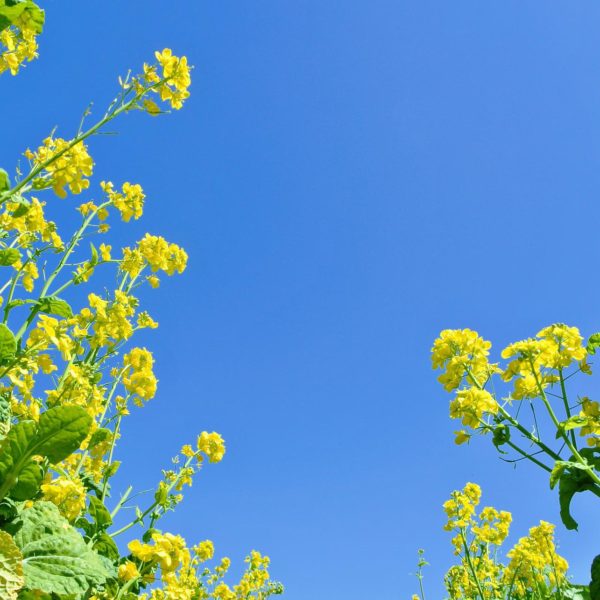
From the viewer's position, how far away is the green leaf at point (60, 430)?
6.40ft

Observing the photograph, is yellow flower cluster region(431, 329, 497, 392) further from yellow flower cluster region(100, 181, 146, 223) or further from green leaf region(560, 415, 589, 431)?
yellow flower cluster region(100, 181, 146, 223)

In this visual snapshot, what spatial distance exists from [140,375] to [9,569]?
188cm

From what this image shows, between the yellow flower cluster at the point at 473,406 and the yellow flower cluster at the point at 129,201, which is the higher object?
the yellow flower cluster at the point at 129,201

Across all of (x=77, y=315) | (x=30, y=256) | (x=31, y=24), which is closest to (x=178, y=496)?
(x=77, y=315)

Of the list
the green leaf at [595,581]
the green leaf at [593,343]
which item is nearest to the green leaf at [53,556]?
the green leaf at [595,581]

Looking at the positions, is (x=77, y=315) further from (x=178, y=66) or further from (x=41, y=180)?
(x=178, y=66)

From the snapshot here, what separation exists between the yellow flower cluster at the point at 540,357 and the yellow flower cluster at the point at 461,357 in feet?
0.54

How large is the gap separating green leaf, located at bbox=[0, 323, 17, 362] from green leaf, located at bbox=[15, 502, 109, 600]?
0.68 meters

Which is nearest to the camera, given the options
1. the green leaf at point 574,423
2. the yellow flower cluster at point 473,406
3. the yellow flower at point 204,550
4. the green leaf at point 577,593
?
the green leaf at point 574,423

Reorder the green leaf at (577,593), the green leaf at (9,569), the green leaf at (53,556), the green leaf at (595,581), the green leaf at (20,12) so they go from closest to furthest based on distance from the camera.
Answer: the green leaf at (9,569) < the green leaf at (53,556) < the green leaf at (595,581) < the green leaf at (20,12) < the green leaf at (577,593)

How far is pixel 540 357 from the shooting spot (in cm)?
306

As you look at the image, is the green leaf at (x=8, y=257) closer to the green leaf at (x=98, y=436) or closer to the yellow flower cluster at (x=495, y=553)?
the green leaf at (x=98, y=436)

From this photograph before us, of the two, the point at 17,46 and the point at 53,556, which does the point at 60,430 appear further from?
the point at 17,46

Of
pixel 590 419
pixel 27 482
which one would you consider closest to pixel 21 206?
pixel 27 482
